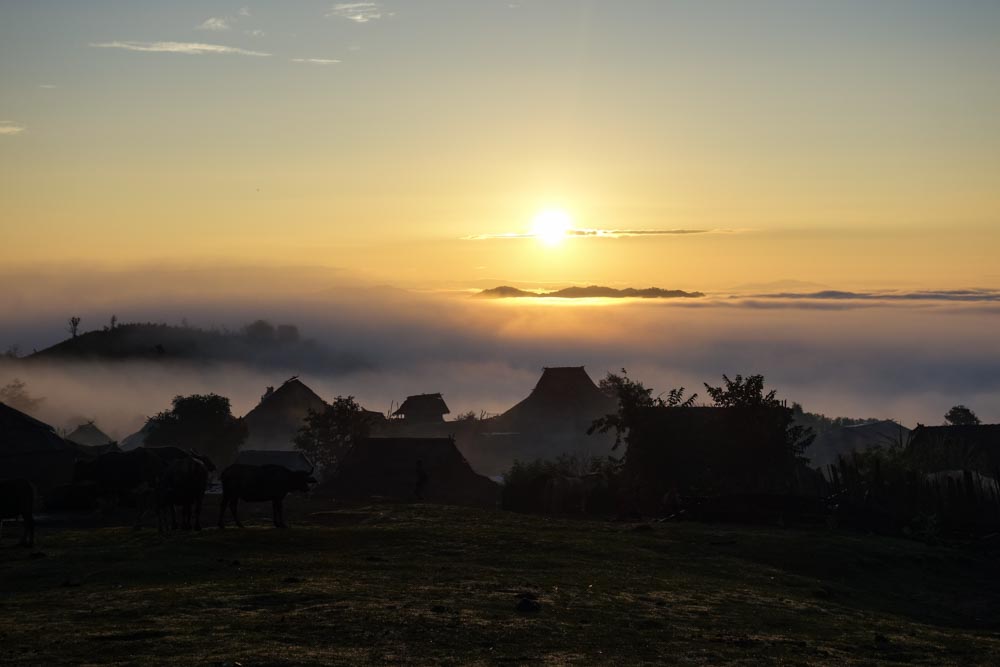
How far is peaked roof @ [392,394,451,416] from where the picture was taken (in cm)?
13950

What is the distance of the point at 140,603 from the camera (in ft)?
65.3

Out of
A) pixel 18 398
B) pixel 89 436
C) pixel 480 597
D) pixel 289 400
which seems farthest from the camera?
pixel 18 398

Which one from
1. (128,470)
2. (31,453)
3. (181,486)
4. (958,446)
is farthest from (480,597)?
(958,446)

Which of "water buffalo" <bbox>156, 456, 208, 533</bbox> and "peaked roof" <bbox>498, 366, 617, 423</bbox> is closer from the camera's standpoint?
"water buffalo" <bbox>156, 456, 208, 533</bbox>

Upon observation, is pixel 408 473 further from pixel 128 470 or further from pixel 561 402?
pixel 561 402

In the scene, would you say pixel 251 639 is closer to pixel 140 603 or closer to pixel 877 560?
pixel 140 603

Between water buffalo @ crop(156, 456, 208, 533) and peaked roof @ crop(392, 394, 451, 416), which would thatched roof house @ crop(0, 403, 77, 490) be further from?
peaked roof @ crop(392, 394, 451, 416)

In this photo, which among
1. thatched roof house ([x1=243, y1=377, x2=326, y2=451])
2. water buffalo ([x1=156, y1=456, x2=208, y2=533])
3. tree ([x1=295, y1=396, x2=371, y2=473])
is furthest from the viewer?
thatched roof house ([x1=243, y1=377, x2=326, y2=451])

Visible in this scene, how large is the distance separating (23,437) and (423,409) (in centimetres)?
8172

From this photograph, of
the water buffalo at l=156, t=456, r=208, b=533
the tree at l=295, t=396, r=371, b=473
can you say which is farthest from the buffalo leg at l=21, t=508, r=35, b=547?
the tree at l=295, t=396, r=371, b=473

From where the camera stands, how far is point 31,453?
59.8 metres

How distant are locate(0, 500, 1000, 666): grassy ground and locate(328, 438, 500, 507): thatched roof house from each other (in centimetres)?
3030

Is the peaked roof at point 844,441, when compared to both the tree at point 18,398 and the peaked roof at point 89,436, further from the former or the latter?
the tree at point 18,398

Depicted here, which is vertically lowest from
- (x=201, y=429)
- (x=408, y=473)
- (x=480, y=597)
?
(x=480, y=597)
